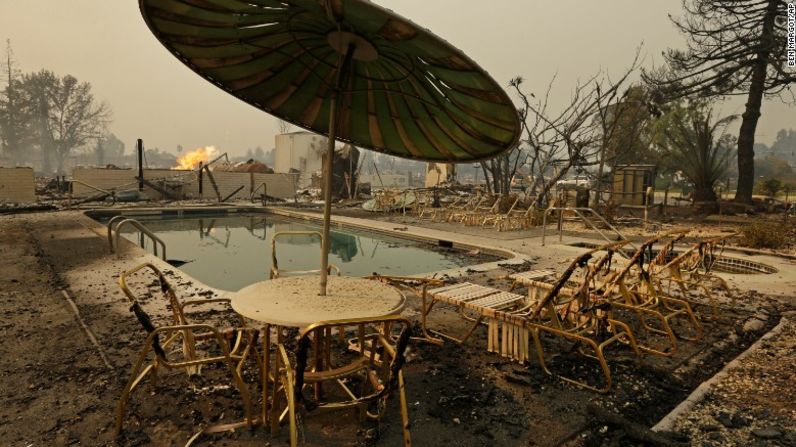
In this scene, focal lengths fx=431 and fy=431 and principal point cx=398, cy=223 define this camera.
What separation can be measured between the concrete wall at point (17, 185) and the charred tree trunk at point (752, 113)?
31540 mm

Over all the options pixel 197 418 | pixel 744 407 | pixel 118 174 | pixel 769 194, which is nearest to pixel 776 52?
pixel 769 194

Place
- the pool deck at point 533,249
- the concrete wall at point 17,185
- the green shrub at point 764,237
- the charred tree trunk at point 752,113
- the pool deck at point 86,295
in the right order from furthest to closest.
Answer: the concrete wall at point 17,185
the charred tree trunk at point 752,113
the green shrub at point 764,237
the pool deck at point 533,249
the pool deck at point 86,295

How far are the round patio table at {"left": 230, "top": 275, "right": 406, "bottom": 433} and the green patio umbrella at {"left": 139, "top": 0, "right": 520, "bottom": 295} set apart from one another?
0.75 ft

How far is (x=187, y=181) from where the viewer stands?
24.7m

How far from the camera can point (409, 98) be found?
317 cm

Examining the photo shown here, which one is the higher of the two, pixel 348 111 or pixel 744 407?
pixel 348 111

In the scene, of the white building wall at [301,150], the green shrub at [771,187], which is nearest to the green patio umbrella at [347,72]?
the green shrub at [771,187]

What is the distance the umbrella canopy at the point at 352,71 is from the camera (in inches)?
90.8

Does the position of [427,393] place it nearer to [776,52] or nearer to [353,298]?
[353,298]

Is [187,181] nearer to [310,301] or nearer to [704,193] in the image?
[310,301]

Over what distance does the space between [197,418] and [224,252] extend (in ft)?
28.7

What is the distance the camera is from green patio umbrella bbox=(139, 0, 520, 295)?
91.1 inches

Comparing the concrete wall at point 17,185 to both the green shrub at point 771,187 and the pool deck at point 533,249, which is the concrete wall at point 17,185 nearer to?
the pool deck at point 533,249

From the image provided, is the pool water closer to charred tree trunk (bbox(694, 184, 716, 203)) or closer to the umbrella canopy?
the umbrella canopy
